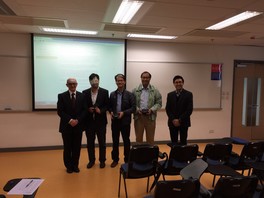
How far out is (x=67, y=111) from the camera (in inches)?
151

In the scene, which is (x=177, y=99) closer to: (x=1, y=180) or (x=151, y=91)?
(x=151, y=91)

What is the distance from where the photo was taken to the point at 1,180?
358 centimetres

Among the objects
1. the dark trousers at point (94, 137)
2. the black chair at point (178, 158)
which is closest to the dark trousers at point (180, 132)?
the black chair at point (178, 158)

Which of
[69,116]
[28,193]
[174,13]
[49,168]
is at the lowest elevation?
[49,168]

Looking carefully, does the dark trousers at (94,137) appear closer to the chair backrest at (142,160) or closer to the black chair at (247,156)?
the chair backrest at (142,160)

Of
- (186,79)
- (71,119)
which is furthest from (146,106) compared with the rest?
(186,79)

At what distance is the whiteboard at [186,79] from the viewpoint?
5.60 meters

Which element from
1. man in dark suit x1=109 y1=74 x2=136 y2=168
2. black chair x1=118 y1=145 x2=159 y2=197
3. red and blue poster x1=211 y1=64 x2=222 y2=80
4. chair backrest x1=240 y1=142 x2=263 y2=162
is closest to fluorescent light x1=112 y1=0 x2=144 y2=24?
man in dark suit x1=109 y1=74 x2=136 y2=168

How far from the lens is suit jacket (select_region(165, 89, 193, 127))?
4.00 meters

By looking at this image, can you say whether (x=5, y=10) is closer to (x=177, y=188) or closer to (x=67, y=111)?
(x=67, y=111)

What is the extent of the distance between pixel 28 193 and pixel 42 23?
309 centimetres

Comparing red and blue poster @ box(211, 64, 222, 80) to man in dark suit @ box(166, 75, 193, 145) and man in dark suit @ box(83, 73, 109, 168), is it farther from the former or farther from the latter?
man in dark suit @ box(83, 73, 109, 168)

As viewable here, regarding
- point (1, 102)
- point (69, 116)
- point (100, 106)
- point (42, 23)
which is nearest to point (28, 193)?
point (69, 116)

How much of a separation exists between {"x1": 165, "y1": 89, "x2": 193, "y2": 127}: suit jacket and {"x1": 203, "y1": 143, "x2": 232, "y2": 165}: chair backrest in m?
1.02
